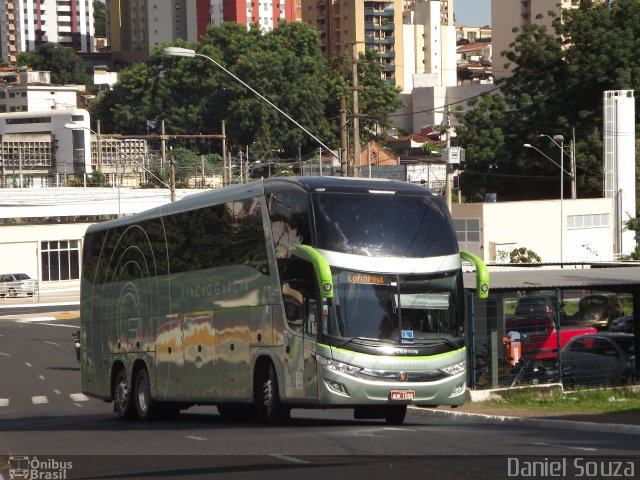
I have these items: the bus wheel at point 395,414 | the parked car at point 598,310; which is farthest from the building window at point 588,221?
the bus wheel at point 395,414

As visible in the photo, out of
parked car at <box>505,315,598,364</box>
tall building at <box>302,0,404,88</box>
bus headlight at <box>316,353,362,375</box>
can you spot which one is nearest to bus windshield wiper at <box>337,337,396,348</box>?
bus headlight at <box>316,353,362,375</box>

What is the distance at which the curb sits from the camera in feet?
62.3

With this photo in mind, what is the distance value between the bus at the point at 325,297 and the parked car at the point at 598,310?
1181cm

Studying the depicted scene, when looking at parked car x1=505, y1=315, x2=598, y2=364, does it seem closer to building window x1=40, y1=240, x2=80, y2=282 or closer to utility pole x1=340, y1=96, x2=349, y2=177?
utility pole x1=340, y1=96, x2=349, y2=177

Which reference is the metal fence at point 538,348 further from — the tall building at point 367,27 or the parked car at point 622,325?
the tall building at point 367,27

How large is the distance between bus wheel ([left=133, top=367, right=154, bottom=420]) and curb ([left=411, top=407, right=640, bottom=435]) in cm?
514

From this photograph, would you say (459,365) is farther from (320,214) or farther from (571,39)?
(571,39)

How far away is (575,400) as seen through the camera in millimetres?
25188

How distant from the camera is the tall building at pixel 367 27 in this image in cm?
17912

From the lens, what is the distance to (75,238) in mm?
80375

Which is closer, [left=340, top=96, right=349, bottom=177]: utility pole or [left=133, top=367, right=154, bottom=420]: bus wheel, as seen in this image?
[left=133, top=367, right=154, bottom=420]: bus wheel

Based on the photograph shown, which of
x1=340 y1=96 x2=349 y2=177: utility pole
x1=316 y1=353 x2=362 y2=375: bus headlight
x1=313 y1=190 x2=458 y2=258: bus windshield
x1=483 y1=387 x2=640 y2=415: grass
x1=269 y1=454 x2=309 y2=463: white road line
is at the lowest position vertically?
x1=483 y1=387 x2=640 y2=415: grass

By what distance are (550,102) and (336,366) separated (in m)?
73.4

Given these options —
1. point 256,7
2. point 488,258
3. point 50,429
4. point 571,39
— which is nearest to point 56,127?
point 256,7
